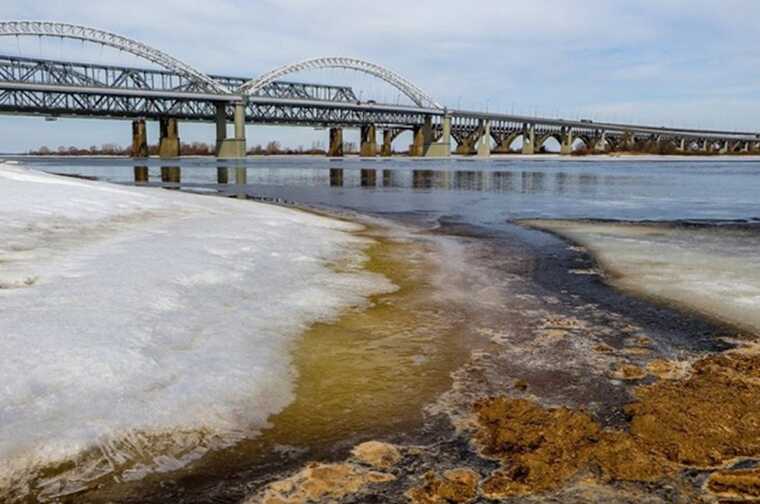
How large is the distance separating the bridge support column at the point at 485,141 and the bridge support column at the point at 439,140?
36.0 feet

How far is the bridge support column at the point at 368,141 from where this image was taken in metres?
144

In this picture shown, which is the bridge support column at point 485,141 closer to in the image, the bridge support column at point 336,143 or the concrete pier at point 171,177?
the bridge support column at point 336,143

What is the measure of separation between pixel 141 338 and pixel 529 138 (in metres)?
165

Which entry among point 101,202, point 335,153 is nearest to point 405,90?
point 335,153

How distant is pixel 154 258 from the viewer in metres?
9.36

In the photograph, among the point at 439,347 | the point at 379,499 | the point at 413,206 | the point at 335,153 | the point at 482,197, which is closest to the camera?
the point at 379,499

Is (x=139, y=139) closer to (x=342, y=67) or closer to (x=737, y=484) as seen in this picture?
(x=342, y=67)

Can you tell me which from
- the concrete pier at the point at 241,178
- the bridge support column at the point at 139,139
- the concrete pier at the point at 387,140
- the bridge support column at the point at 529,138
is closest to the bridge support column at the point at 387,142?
the concrete pier at the point at 387,140

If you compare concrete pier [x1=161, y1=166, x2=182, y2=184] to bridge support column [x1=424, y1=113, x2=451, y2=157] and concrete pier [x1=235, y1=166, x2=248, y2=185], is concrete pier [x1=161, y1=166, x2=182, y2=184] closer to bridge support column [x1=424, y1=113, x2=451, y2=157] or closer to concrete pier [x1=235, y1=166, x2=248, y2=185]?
concrete pier [x1=235, y1=166, x2=248, y2=185]

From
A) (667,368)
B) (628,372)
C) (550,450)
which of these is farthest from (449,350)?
(550,450)

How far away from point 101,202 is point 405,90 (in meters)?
141

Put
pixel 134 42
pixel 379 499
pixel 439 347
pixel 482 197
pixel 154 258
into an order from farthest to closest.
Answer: pixel 134 42
pixel 482 197
pixel 154 258
pixel 439 347
pixel 379 499

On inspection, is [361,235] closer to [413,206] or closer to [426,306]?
[426,306]

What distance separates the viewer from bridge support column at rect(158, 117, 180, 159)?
12181 centimetres
